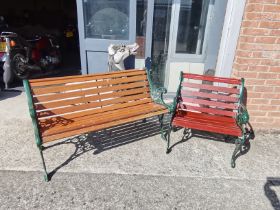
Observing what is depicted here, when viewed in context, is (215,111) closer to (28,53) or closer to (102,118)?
(102,118)

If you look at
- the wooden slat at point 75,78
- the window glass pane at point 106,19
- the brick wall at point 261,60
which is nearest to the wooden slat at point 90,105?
the wooden slat at point 75,78

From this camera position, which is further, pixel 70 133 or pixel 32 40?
pixel 32 40

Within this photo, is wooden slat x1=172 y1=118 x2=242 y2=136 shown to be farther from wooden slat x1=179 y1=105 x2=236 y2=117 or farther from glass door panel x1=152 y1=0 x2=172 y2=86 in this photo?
glass door panel x1=152 y1=0 x2=172 y2=86

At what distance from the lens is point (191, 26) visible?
3898 millimetres

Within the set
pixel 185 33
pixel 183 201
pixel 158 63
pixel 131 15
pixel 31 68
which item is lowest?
pixel 183 201

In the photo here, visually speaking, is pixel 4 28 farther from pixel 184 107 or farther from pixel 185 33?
pixel 184 107

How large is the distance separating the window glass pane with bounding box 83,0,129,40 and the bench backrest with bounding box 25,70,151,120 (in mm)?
1041

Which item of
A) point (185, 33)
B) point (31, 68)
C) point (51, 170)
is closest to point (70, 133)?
point (51, 170)

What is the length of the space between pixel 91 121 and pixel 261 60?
7.32 ft

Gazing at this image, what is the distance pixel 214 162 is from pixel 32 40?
479cm

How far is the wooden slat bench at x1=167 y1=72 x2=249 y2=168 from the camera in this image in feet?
8.89

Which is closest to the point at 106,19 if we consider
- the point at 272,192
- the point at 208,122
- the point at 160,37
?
the point at 160,37

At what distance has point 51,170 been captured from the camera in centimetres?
254

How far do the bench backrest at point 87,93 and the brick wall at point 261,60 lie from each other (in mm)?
1303
